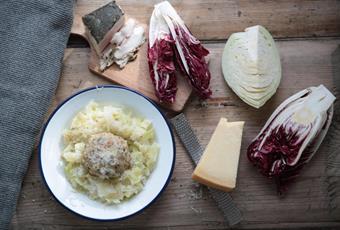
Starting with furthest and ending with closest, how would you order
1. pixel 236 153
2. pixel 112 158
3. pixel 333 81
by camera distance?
pixel 333 81, pixel 236 153, pixel 112 158

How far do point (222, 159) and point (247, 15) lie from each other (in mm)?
569

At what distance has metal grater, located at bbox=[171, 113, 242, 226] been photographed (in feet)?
5.66

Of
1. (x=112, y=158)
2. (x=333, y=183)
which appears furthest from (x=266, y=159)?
(x=112, y=158)

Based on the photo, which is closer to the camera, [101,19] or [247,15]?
[101,19]

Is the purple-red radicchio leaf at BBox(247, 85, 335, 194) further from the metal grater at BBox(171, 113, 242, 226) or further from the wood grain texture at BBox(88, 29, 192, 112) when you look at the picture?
the wood grain texture at BBox(88, 29, 192, 112)

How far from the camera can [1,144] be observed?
1.70 m

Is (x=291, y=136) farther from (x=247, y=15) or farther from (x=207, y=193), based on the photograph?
(x=247, y=15)

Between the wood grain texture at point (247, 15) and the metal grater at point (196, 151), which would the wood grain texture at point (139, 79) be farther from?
the wood grain texture at point (247, 15)

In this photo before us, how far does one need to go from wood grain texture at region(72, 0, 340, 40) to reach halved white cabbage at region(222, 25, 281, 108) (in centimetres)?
7

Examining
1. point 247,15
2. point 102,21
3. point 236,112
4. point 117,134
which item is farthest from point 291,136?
point 102,21

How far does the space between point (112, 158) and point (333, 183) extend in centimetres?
80

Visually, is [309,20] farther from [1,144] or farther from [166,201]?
[1,144]

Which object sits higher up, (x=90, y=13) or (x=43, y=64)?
(x=90, y=13)

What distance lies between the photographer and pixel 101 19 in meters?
1.74
